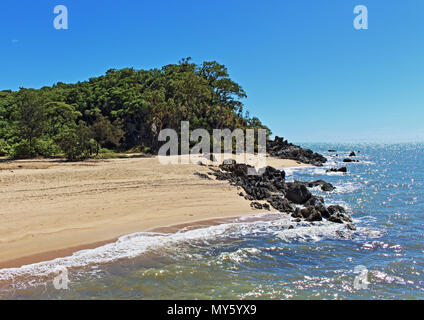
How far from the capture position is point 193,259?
9.00 meters

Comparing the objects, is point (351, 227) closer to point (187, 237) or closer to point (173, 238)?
point (187, 237)

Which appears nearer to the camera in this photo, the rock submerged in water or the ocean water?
the ocean water

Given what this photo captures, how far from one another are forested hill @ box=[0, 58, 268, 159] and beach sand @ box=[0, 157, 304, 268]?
8.98m

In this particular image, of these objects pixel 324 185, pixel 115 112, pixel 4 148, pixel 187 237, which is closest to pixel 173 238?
pixel 187 237

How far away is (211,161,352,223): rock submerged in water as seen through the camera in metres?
14.7

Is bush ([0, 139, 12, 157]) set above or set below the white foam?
above

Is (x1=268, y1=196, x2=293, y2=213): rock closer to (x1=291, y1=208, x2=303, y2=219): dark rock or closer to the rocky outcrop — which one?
(x1=291, y1=208, x2=303, y2=219): dark rock

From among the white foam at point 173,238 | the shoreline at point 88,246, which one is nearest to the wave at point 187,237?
the white foam at point 173,238

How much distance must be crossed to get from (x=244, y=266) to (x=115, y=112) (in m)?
39.4

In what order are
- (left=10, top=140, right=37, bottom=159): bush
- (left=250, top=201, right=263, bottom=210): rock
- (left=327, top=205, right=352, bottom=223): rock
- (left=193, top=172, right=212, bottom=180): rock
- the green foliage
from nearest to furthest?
(left=327, top=205, right=352, bottom=223): rock
(left=250, top=201, right=263, bottom=210): rock
(left=193, top=172, right=212, bottom=180): rock
the green foliage
(left=10, top=140, right=37, bottom=159): bush

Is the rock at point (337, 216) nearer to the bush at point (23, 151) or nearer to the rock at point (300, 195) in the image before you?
the rock at point (300, 195)

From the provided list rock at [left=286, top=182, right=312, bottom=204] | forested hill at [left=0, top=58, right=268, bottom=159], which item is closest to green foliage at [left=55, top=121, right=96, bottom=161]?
forested hill at [left=0, top=58, right=268, bottom=159]

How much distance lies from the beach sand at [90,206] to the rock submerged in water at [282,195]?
3.73 ft

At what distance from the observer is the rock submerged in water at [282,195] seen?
14.7 m
